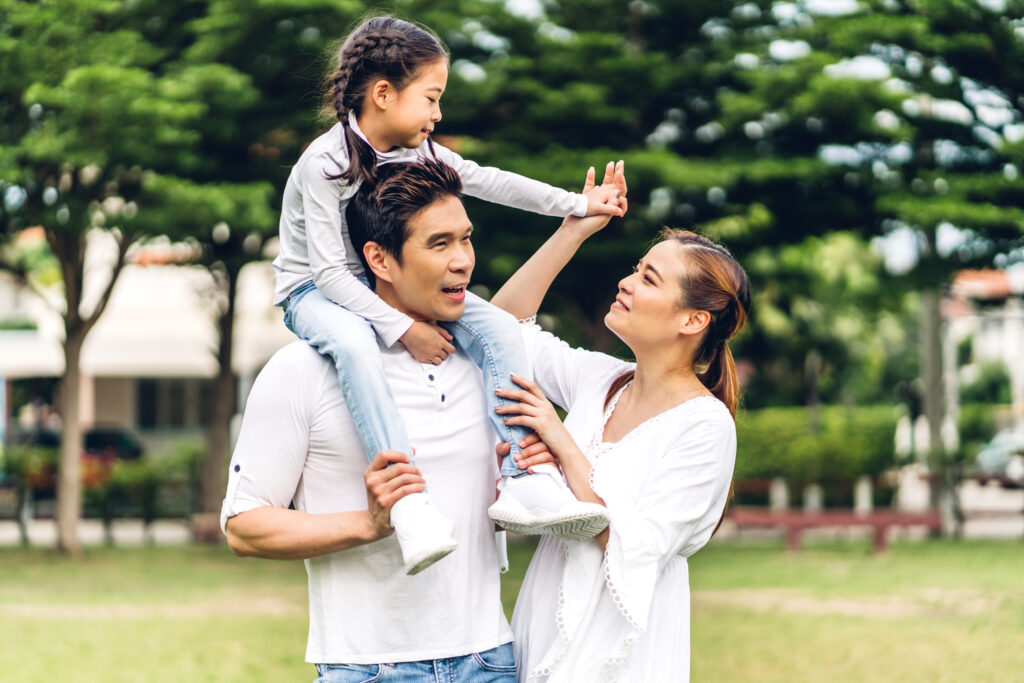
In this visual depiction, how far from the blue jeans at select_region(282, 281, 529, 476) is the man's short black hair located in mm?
172

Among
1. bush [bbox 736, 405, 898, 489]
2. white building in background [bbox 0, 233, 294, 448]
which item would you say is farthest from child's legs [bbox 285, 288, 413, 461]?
bush [bbox 736, 405, 898, 489]

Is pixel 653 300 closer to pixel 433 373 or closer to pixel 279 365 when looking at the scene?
pixel 433 373

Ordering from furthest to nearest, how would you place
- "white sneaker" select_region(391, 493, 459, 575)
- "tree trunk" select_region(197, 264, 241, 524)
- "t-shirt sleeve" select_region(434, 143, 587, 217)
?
"tree trunk" select_region(197, 264, 241, 524) < "t-shirt sleeve" select_region(434, 143, 587, 217) < "white sneaker" select_region(391, 493, 459, 575)

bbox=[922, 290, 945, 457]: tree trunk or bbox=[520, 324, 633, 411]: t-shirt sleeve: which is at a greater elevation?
bbox=[520, 324, 633, 411]: t-shirt sleeve

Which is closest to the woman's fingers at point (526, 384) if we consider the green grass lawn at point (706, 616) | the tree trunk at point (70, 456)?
the green grass lawn at point (706, 616)

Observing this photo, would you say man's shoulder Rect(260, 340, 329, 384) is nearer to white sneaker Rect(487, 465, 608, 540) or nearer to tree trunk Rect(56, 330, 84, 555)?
white sneaker Rect(487, 465, 608, 540)

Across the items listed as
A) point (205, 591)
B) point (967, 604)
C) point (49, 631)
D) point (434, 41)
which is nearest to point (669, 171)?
point (967, 604)

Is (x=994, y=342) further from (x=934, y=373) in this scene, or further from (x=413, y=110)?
(x=413, y=110)

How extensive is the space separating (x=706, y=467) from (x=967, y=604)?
905 cm

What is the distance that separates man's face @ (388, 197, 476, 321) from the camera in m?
2.46

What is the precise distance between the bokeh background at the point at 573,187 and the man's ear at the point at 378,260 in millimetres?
6221

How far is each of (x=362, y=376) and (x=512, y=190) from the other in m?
0.77

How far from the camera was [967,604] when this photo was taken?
10664 millimetres

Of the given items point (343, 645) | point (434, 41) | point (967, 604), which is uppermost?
point (434, 41)
